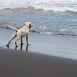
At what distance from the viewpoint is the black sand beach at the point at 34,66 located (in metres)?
5.60

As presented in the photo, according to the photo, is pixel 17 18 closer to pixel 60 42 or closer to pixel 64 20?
pixel 64 20

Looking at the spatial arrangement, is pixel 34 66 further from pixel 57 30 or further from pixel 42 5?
pixel 42 5

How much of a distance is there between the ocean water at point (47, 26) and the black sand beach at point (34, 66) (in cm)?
→ 148

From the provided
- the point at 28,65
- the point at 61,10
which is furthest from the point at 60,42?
the point at 61,10

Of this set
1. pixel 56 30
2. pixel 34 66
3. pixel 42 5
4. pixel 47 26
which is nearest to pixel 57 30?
pixel 56 30

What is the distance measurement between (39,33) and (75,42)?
321 cm

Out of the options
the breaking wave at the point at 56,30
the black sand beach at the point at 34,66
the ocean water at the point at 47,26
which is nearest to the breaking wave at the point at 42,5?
the ocean water at the point at 47,26

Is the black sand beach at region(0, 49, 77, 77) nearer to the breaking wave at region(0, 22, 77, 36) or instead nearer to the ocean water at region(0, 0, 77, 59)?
the ocean water at region(0, 0, 77, 59)

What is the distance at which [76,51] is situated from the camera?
9.21 m

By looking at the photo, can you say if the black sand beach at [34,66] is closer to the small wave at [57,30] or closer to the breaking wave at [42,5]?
the small wave at [57,30]

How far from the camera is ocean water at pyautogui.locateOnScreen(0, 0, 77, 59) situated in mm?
9789

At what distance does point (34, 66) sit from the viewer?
19.9 ft

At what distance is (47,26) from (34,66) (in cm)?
947

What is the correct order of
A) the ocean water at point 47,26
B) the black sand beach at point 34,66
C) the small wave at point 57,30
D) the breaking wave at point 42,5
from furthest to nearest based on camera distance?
the breaking wave at point 42,5 → the small wave at point 57,30 → the ocean water at point 47,26 → the black sand beach at point 34,66
